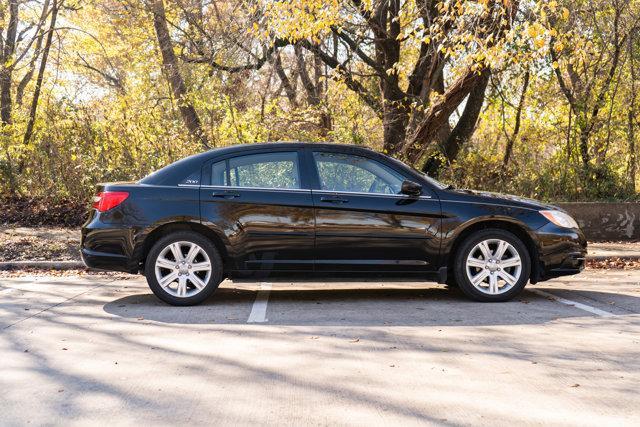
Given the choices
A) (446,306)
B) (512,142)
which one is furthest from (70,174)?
(446,306)

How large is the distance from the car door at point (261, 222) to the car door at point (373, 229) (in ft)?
0.51

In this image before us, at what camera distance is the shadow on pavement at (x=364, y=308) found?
22.1 feet

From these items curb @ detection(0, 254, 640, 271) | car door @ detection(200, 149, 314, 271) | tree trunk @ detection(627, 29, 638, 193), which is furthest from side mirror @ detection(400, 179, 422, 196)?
tree trunk @ detection(627, 29, 638, 193)

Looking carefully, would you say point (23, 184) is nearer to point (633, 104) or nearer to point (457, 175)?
point (457, 175)

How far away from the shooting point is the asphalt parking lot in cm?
410

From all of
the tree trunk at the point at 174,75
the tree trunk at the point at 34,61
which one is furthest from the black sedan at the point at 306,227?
the tree trunk at the point at 34,61

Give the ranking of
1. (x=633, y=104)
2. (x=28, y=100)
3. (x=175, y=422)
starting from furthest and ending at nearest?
(x=28, y=100)
(x=633, y=104)
(x=175, y=422)

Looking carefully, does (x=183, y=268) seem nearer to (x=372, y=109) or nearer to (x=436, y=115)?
(x=436, y=115)

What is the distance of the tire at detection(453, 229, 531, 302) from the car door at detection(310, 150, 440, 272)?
12.5 inches

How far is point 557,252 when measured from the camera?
7.70m

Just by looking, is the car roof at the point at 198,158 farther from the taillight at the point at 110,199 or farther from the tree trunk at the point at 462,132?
the tree trunk at the point at 462,132

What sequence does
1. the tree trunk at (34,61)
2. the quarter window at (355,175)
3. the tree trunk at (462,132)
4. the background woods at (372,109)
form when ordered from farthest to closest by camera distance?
the tree trunk at (34,61) < the tree trunk at (462,132) < the background woods at (372,109) < the quarter window at (355,175)

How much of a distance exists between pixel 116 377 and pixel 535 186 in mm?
11311

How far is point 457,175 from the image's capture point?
48.5ft
